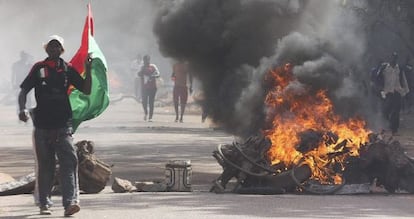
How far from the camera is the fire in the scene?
38.3 ft

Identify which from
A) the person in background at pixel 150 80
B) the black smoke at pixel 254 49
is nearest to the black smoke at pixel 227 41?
the black smoke at pixel 254 49

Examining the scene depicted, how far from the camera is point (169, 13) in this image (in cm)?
1609

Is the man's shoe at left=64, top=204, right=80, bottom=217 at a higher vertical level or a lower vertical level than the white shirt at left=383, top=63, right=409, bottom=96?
lower

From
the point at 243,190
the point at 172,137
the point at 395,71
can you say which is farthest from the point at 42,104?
the point at 395,71

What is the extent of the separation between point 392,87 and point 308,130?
1132cm

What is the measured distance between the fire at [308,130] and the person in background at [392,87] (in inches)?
370

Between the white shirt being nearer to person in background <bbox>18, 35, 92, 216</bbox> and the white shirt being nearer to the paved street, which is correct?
the paved street

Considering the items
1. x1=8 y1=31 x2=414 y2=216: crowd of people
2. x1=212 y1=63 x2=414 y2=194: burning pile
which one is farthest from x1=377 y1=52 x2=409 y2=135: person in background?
x1=8 y1=31 x2=414 y2=216: crowd of people

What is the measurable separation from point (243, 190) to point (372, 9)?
16.8 metres

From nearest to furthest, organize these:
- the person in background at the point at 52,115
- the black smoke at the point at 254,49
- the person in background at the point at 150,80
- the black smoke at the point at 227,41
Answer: the person in background at the point at 52,115 < the black smoke at the point at 254,49 < the black smoke at the point at 227,41 < the person in background at the point at 150,80

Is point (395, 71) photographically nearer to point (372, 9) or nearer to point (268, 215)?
point (372, 9)

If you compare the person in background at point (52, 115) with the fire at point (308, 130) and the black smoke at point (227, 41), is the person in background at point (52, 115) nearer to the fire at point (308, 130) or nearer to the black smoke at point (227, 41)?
the fire at point (308, 130)

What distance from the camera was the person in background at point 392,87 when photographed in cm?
2266

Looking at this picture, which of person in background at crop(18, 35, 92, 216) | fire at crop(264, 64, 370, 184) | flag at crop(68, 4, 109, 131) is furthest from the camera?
fire at crop(264, 64, 370, 184)
